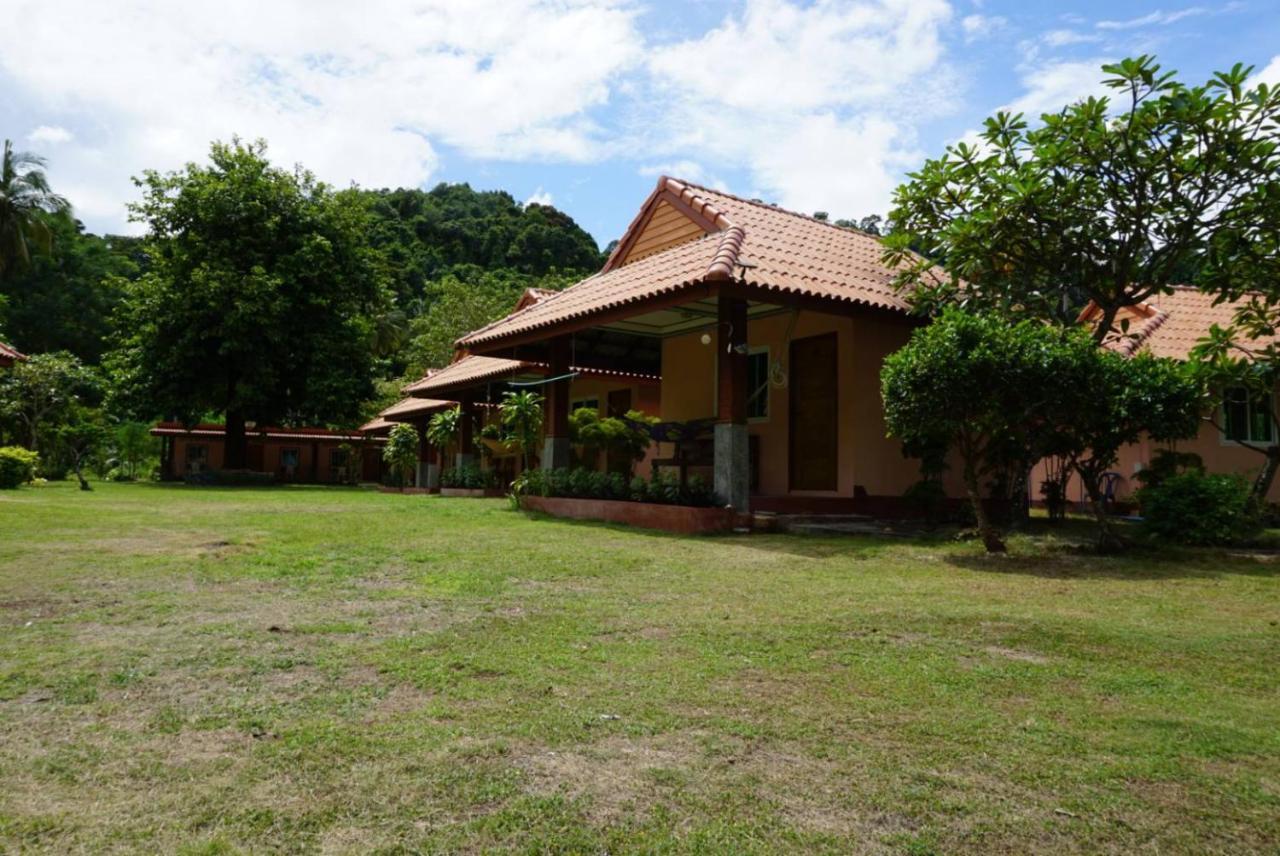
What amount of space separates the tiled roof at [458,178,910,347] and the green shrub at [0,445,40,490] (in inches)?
422

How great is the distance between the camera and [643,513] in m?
10.2

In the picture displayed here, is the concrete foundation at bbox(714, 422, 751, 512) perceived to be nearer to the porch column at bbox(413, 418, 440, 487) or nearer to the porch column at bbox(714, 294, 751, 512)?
the porch column at bbox(714, 294, 751, 512)

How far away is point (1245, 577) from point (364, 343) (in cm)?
2598

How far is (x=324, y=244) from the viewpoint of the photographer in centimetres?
2675

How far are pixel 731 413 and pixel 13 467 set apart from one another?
53.2 feet

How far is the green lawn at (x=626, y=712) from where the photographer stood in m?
2.26

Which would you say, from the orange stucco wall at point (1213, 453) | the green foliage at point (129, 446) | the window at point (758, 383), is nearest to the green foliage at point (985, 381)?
the window at point (758, 383)

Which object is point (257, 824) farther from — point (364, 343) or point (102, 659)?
point (364, 343)

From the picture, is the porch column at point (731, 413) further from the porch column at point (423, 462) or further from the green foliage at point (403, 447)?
the green foliage at point (403, 447)

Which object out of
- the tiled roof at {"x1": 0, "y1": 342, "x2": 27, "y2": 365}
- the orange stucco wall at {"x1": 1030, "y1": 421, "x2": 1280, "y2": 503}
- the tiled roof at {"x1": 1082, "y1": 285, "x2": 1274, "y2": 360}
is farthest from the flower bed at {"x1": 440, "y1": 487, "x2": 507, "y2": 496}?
the orange stucco wall at {"x1": 1030, "y1": 421, "x2": 1280, "y2": 503}

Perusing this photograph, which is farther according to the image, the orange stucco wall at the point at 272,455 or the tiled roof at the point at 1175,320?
the orange stucco wall at the point at 272,455

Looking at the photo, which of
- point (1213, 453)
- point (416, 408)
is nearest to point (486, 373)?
point (416, 408)

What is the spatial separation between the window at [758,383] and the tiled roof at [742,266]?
186 centimetres

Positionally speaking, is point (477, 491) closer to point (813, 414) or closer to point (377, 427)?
point (813, 414)
